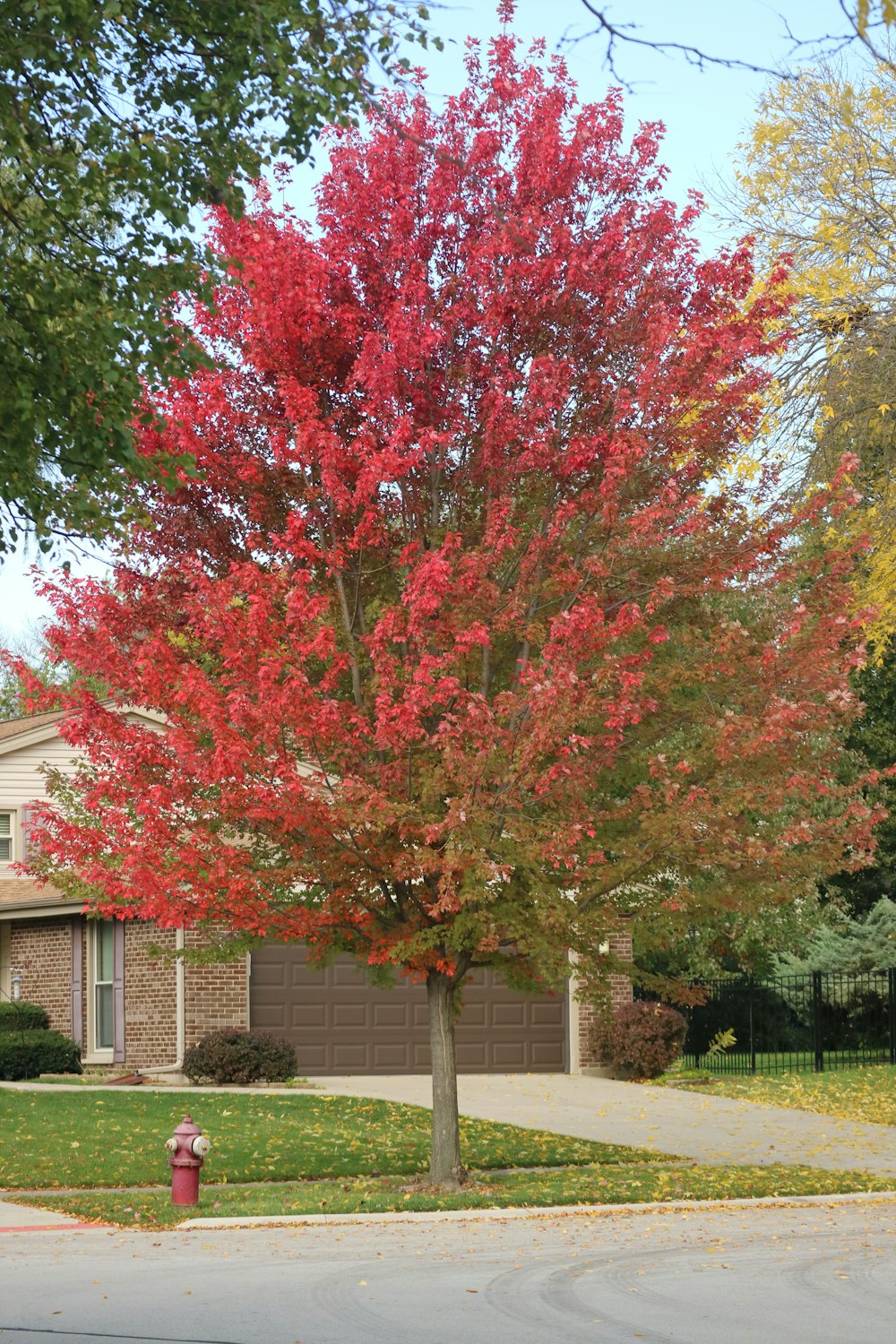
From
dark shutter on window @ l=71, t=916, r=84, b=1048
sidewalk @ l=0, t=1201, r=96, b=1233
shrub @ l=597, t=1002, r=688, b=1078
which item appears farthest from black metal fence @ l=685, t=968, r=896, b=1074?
sidewalk @ l=0, t=1201, r=96, b=1233

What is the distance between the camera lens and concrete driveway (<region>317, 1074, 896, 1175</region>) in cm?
1705

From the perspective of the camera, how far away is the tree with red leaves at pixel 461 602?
12.2 metres

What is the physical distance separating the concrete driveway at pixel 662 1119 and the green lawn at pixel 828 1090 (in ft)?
1.63

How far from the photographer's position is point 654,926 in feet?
43.4

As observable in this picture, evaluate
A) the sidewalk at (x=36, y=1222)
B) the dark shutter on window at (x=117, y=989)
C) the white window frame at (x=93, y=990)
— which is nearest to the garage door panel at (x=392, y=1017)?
the dark shutter on window at (x=117, y=989)

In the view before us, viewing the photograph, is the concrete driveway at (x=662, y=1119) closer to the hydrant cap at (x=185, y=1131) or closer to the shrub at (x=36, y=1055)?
the shrub at (x=36, y=1055)

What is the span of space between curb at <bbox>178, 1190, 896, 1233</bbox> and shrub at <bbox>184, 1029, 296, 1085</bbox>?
35.6ft

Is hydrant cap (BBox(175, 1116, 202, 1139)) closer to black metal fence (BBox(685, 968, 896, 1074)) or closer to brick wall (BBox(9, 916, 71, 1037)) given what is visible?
brick wall (BBox(9, 916, 71, 1037))

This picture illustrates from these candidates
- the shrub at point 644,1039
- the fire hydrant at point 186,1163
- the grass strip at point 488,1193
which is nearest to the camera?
the grass strip at point 488,1193

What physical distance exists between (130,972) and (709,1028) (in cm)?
1109

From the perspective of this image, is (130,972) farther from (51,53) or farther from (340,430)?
(51,53)

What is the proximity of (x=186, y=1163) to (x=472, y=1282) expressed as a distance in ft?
13.8

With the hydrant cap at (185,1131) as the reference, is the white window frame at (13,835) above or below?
above

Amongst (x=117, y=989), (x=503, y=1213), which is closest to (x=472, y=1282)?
(x=503, y=1213)
